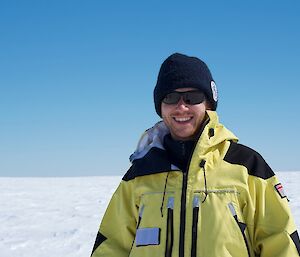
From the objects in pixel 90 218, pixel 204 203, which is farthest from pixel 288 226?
pixel 90 218

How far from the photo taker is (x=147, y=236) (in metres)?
2.14

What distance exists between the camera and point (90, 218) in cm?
739

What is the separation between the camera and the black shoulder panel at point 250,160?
2102mm

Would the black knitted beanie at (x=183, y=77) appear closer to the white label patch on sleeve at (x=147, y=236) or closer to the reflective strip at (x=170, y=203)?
the reflective strip at (x=170, y=203)

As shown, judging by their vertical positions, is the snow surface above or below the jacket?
below

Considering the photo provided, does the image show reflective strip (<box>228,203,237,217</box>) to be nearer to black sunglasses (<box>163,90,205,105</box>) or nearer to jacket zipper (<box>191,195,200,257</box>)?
jacket zipper (<box>191,195,200,257</box>)

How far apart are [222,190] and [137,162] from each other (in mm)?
532

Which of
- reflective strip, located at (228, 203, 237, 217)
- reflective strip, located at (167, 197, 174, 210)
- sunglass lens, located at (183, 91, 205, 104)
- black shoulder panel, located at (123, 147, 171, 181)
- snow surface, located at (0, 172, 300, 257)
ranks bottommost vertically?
snow surface, located at (0, 172, 300, 257)

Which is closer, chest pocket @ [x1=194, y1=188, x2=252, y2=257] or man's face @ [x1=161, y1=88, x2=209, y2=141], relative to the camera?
chest pocket @ [x1=194, y1=188, x2=252, y2=257]

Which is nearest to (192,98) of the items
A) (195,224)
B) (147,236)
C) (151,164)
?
(151,164)

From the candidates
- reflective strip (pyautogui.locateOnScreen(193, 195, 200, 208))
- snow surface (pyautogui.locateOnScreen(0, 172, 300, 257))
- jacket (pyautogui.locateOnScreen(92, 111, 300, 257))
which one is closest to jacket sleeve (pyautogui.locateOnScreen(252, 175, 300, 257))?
jacket (pyautogui.locateOnScreen(92, 111, 300, 257))

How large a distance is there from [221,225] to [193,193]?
208 millimetres

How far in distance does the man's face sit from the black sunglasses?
2cm

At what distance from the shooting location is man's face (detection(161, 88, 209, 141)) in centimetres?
222
